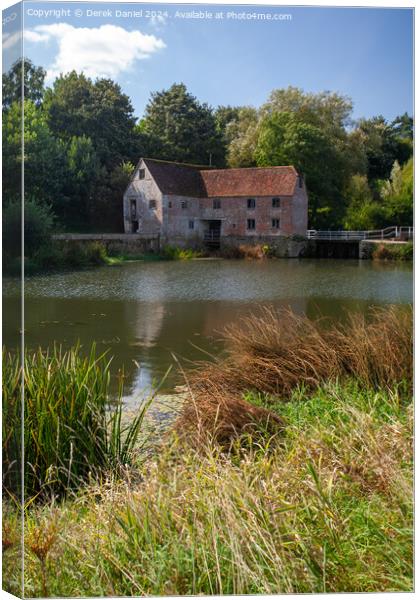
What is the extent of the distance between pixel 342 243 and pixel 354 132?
750 mm

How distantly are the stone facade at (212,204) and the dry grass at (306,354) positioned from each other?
61 cm

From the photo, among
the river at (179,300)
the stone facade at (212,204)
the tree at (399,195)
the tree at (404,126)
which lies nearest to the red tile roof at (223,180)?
the stone facade at (212,204)

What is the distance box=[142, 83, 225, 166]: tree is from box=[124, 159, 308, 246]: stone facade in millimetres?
88

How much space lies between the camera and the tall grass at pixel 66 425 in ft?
10.7

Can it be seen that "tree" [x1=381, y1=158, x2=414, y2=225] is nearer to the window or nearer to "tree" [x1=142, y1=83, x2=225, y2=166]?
"tree" [x1=142, y1=83, x2=225, y2=166]

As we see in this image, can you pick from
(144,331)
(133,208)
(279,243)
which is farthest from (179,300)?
(279,243)

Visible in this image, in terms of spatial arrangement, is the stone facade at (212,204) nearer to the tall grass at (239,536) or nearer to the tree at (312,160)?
the tree at (312,160)

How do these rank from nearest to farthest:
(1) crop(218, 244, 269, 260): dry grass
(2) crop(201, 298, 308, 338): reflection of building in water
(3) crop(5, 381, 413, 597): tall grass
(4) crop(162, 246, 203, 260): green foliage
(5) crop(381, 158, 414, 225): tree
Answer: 1. (3) crop(5, 381, 413, 597): tall grass
2. (5) crop(381, 158, 414, 225): tree
3. (2) crop(201, 298, 308, 338): reflection of building in water
4. (4) crop(162, 246, 203, 260): green foliage
5. (1) crop(218, 244, 269, 260): dry grass

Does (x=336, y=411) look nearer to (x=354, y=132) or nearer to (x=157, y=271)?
(x=157, y=271)

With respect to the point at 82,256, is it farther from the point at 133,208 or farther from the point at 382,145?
the point at 382,145

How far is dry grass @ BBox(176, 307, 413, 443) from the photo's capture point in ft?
13.9

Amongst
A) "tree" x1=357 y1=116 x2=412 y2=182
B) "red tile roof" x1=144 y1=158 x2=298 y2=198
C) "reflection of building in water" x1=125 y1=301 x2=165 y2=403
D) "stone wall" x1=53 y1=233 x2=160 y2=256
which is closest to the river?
"reflection of building in water" x1=125 y1=301 x2=165 y2=403

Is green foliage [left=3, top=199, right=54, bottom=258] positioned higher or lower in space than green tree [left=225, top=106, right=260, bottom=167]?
lower

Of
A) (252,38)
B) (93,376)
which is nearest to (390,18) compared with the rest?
(252,38)
